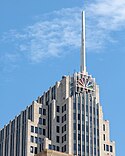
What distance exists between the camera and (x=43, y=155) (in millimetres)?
151375

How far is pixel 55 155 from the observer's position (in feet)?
496

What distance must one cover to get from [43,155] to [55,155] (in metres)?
2.43
